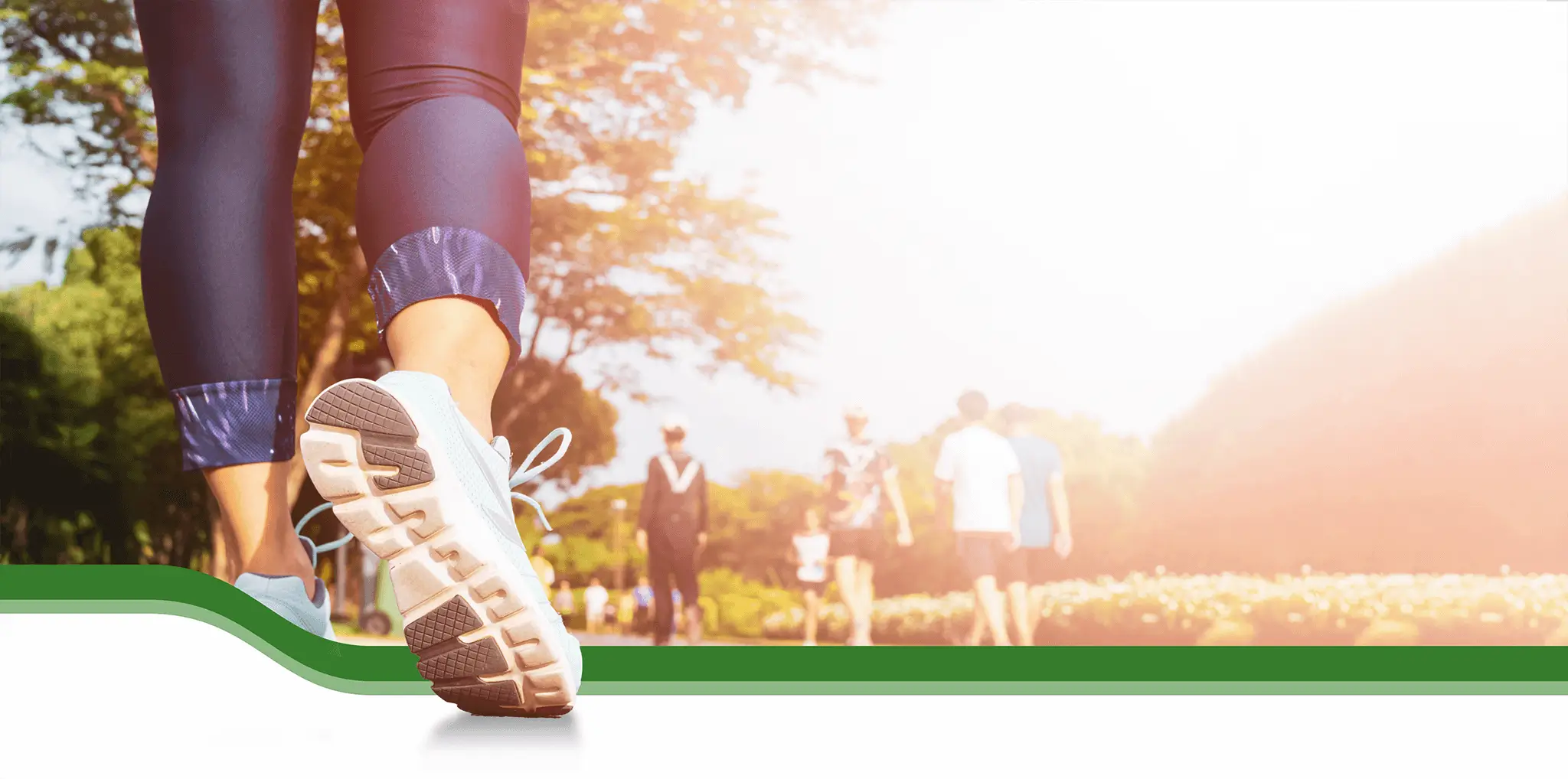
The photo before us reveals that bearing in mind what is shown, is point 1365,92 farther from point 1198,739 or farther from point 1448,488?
point 1198,739

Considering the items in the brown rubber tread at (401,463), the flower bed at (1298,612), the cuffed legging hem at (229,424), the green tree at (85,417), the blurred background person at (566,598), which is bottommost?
the flower bed at (1298,612)

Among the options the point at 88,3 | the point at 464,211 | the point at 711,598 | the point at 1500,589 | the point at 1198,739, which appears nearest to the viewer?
the point at 1198,739

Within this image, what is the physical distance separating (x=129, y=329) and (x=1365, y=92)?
1086 cm

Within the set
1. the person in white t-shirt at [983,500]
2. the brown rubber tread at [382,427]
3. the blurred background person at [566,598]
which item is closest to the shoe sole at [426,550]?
the brown rubber tread at [382,427]

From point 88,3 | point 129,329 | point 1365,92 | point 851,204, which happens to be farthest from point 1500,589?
point 88,3

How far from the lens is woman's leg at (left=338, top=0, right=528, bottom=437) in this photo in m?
1.04

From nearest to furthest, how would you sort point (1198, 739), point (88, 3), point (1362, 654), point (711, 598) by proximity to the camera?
1. point (1198, 739)
2. point (1362, 654)
3. point (88, 3)
4. point (711, 598)

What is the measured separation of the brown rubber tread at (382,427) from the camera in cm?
86

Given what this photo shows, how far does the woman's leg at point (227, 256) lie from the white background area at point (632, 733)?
13.2 inches

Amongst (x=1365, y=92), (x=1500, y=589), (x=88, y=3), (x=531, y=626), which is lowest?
(x=1500, y=589)

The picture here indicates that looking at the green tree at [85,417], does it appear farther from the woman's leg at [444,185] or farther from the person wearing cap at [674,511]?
the woman's leg at [444,185]

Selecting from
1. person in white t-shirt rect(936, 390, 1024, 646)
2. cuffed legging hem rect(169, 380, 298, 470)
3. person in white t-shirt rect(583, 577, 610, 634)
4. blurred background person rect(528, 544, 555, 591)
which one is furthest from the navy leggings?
person in white t-shirt rect(583, 577, 610, 634)

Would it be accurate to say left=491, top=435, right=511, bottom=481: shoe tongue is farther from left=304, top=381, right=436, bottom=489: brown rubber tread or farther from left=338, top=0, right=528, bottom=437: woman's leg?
left=304, top=381, right=436, bottom=489: brown rubber tread

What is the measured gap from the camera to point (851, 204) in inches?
439
